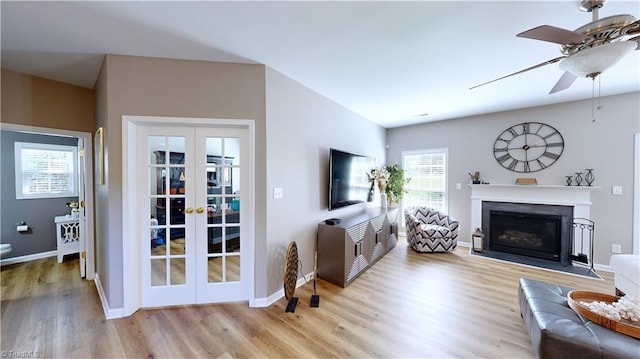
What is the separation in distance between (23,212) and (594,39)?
22.4ft

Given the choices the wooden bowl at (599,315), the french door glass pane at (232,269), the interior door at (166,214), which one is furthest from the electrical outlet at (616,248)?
the interior door at (166,214)

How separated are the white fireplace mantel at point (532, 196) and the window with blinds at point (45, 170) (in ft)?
23.2

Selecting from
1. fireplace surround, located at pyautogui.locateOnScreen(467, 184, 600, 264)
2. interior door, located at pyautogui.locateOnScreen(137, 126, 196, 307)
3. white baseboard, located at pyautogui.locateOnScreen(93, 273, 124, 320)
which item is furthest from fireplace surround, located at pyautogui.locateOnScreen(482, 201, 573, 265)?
white baseboard, located at pyautogui.locateOnScreen(93, 273, 124, 320)

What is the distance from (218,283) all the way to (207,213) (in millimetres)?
749

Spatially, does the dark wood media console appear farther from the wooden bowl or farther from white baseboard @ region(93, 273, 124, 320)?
white baseboard @ region(93, 273, 124, 320)

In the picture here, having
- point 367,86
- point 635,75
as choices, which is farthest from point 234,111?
point 635,75

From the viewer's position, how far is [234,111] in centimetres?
238

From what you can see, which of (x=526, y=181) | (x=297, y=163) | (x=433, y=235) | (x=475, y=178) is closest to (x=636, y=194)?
(x=526, y=181)

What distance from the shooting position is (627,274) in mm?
2176

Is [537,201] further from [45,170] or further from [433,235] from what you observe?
[45,170]

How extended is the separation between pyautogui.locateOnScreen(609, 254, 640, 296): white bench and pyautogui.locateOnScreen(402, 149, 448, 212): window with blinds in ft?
8.03

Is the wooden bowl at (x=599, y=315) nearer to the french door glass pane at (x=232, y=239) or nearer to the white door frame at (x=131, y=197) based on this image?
the french door glass pane at (x=232, y=239)

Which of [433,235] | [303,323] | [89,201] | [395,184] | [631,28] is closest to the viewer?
[631,28]

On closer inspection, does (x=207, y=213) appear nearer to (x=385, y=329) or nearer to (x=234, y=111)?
(x=234, y=111)
